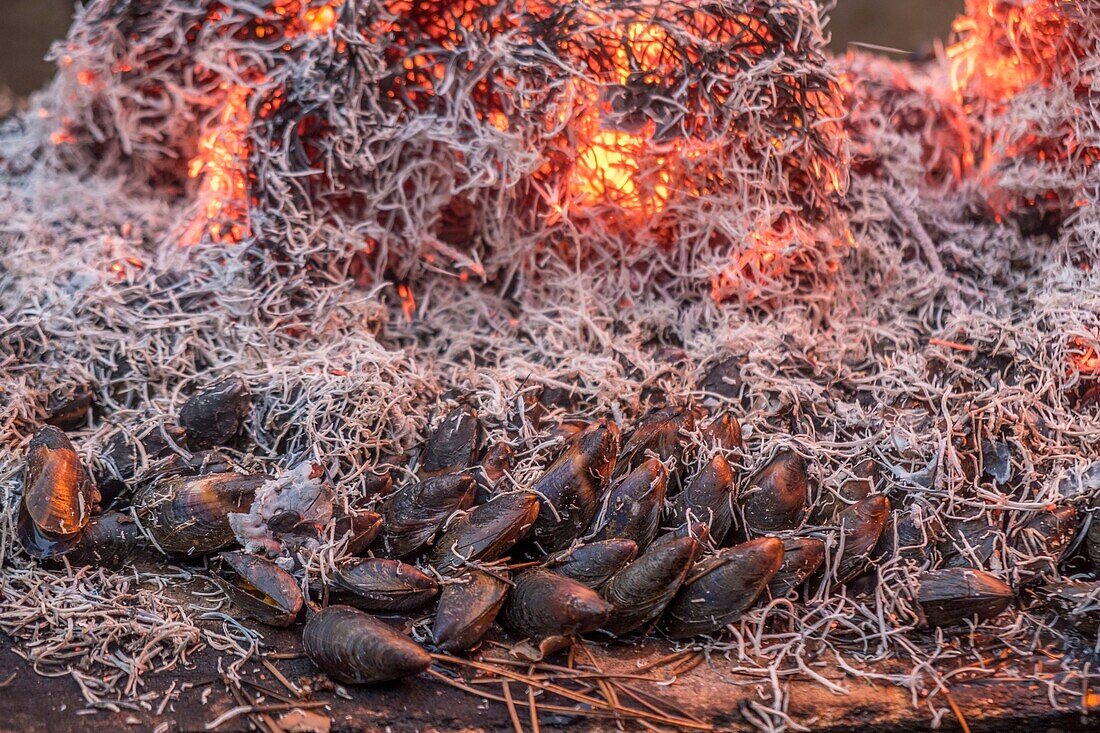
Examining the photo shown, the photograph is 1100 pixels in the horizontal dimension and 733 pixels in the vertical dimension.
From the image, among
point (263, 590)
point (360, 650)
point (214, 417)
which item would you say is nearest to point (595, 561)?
point (360, 650)

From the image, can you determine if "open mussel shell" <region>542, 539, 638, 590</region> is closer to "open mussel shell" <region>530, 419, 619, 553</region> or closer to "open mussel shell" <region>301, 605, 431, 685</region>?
"open mussel shell" <region>530, 419, 619, 553</region>

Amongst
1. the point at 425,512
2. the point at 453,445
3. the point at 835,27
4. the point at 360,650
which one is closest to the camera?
the point at 360,650

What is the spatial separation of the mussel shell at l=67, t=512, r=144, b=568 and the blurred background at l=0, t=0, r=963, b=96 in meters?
6.23

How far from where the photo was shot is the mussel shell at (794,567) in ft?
5.99

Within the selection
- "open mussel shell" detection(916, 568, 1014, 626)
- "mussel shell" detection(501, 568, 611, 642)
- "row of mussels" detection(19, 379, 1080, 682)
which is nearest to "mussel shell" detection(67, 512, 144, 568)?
"row of mussels" detection(19, 379, 1080, 682)

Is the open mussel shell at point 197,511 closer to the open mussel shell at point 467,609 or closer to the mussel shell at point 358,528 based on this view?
the mussel shell at point 358,528

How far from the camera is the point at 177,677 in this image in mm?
1658

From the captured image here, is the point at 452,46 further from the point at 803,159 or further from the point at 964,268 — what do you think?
the point at 964,268

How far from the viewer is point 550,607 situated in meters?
1.70

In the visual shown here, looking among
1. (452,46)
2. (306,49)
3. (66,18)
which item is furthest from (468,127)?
(66,18)

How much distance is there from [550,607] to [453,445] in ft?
1.72

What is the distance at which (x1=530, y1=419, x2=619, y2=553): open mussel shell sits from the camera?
1.93m

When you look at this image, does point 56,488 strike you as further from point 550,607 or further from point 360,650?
point 550,607

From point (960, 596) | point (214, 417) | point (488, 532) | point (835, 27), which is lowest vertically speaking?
point (960, 596)
